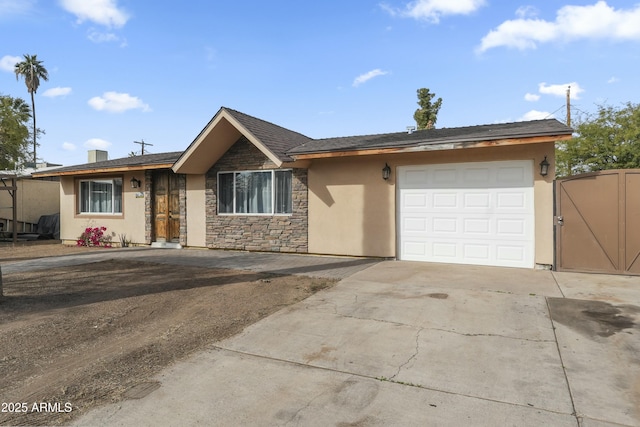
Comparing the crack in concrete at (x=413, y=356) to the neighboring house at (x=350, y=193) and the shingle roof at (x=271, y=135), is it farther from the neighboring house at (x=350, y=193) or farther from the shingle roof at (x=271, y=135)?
the shingle roof at (x=271, y=135)

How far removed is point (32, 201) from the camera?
19.3m

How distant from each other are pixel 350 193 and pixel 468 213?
3.08 metres

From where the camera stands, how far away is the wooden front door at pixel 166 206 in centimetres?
1294

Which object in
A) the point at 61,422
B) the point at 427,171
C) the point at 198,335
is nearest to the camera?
the point at 61,422

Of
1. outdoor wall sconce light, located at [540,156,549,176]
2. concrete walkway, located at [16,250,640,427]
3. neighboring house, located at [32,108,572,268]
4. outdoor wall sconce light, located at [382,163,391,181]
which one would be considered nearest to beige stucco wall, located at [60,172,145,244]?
neighboring house, located at [32,108,572,268]

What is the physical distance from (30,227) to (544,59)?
2467 cm

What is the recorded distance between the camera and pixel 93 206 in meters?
14.5

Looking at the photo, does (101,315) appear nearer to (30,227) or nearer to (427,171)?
(427,171)

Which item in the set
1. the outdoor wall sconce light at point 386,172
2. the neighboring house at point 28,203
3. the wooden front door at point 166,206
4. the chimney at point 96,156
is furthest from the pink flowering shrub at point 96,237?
the outdoor wall sconce light at point 386,172

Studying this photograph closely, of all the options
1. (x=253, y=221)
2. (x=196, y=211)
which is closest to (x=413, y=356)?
(x=253, y=221)

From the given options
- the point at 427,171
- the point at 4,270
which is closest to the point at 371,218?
the point at 427,171

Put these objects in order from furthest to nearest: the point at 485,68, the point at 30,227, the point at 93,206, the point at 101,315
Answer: the point at 30,227 < the point at 93,206 < the point at 485,68 < the point at 101,315

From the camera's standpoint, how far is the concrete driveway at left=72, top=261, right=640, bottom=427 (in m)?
2.73

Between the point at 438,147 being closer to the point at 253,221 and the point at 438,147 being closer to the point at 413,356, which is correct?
the point at 413,356
